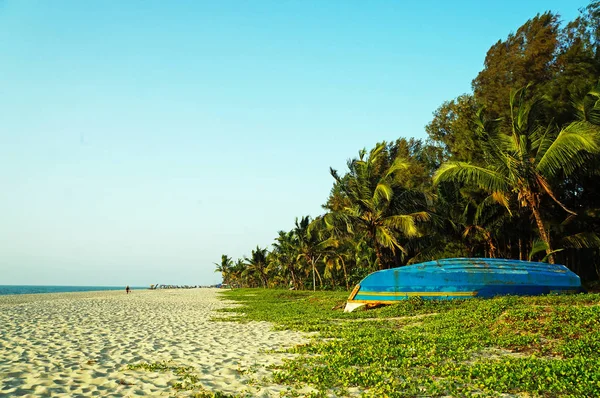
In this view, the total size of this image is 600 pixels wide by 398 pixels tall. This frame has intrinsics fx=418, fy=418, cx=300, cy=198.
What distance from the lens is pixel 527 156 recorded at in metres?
15.5

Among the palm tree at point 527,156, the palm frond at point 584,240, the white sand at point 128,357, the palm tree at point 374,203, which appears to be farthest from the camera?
the palm tree at point 374,203

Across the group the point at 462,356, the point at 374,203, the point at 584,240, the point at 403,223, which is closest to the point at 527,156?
the point at 584,240

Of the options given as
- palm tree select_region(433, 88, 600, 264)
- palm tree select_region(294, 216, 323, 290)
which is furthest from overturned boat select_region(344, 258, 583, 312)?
palm tree select_region(294, 216, 323, 290)

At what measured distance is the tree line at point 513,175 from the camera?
16.0 metres

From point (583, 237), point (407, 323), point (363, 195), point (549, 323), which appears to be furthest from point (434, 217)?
point (549, 323)

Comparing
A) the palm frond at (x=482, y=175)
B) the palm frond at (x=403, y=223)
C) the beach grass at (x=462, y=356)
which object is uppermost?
the palm frond at (x=482, y=175)

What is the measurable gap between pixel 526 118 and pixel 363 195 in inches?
311

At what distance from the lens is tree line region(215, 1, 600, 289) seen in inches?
628

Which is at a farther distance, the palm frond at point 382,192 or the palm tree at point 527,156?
the palm frond at point 382,192

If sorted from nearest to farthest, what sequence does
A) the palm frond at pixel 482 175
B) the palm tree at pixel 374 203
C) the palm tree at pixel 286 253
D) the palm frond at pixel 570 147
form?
the palm frond at pixel 570 147 → the palm frond at pixel 482 175 → the palm tree at pixel 374 203 → the palm tree at pixel 286 253

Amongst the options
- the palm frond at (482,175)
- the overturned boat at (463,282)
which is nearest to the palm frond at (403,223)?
the overturned boat at (463,282)

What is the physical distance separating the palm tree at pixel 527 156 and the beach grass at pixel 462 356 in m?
4.92

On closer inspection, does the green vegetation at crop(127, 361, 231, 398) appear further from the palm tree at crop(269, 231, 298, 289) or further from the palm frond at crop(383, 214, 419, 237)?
the palm tree at crop(269, 231, 298, 289)

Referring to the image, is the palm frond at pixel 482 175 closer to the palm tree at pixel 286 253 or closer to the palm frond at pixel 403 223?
the palm frond at pixel 403 223
